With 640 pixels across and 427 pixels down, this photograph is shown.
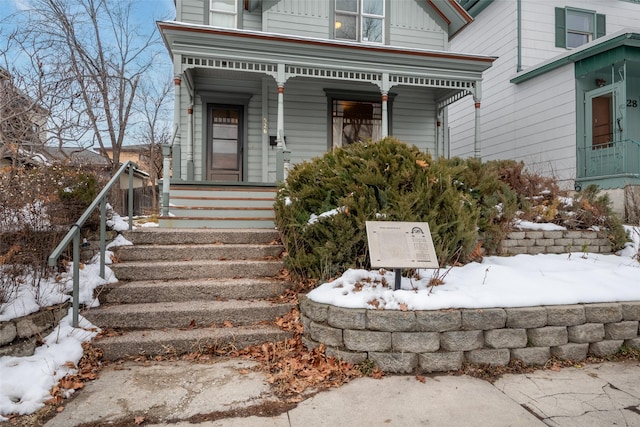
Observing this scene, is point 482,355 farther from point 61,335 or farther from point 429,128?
point 429,128

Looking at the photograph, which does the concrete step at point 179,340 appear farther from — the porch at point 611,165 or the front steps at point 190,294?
the porch at point 611,165

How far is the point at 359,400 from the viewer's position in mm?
2588

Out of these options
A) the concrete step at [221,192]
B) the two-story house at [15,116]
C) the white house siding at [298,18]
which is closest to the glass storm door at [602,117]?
the white house siding at [298,18]

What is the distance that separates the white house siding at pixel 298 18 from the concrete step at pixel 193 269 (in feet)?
22.3

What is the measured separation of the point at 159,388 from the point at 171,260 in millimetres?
1967

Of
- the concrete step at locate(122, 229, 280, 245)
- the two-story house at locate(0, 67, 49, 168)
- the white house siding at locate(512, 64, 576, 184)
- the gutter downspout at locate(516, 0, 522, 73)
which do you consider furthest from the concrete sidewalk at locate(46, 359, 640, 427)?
the gutter downspout at locate(516, 0, 522, 73)

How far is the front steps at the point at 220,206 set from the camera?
603 centimetres

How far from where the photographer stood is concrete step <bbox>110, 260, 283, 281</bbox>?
4.07 metres

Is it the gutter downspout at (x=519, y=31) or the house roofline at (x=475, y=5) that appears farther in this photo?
the house roofline at (x=475, y=5)

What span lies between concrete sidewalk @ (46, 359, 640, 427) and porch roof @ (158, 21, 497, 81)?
6.37m

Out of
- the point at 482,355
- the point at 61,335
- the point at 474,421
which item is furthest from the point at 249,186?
the point at 474,421

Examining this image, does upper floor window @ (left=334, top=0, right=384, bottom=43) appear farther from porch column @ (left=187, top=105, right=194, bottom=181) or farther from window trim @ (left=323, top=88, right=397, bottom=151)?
porch column @ (left=187, top=105, right=194, bottom=181)

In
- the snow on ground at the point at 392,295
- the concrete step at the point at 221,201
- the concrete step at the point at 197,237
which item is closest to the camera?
the snow on ground at the point at 392,295

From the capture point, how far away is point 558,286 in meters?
3.53
